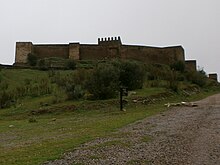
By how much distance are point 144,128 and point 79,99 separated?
46.4ft

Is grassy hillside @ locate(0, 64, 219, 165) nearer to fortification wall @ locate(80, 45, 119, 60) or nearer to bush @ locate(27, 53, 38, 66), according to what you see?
bush @ locate(27, 53, 38, 66)

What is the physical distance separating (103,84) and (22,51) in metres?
42.3

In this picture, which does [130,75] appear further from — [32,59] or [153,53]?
[153,53]

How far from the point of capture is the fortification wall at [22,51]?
2623 inches

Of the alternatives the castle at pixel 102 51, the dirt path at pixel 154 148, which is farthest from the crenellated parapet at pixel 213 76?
the dirt path at pixel 154 148

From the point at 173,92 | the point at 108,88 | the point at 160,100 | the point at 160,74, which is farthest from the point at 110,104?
the point at 160,74

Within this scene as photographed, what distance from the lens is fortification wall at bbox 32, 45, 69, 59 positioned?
68750 mm

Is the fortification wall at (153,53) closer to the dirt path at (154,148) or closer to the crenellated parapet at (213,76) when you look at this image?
the crenellated parapet at (213,76)

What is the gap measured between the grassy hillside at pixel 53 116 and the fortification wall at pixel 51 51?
26392 mm

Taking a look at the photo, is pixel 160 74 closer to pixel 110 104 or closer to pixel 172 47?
pixel 110 104

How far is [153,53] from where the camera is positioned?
71375 millimetres

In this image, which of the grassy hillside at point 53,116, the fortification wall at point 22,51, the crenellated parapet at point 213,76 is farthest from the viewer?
the crenellated parapet at point 213,76

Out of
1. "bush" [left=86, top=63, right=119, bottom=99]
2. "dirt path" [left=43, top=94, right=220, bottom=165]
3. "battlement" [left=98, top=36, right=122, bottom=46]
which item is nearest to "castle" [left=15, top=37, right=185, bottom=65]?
"battlement" [left=98, top=36, right=122, bottom=46]

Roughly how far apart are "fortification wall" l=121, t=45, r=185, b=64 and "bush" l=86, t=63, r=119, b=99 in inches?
1616
